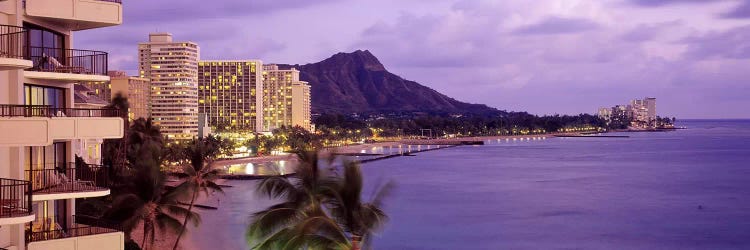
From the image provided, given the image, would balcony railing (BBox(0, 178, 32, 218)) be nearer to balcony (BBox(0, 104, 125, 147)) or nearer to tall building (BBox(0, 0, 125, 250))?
tall building (BBox(0, 0, 125, 250))

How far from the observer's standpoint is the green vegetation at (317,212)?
14.9 m

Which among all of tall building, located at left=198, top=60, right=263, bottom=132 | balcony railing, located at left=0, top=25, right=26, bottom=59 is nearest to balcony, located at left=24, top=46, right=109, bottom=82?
balcony railing, located at left=0, top=25, right=26, bottom=59

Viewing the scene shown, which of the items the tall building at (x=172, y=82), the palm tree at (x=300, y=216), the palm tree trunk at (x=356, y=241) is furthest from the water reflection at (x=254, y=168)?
the palm tree trunk at (x=356, y=241)

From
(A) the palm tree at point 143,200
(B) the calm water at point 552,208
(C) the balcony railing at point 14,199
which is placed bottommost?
(B) the calm water at point 552,208

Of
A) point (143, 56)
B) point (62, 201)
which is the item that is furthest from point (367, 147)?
point (62, 201)

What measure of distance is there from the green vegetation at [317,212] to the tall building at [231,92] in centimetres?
17290

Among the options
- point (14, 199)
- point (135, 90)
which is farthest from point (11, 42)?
point (135, 90)

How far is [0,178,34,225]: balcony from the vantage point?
1108 cm

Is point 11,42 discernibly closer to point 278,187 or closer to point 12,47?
point 12,47

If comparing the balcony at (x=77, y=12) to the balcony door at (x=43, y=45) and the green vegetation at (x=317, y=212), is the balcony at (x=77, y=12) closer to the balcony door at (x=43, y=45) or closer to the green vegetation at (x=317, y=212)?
the balcony door at (x=43, y=45)

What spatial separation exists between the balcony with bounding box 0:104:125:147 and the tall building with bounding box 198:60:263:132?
176 meters

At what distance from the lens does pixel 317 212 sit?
1600 cm

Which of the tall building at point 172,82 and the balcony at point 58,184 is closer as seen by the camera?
the balcony at point 58,184

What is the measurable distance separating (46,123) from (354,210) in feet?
18.9
